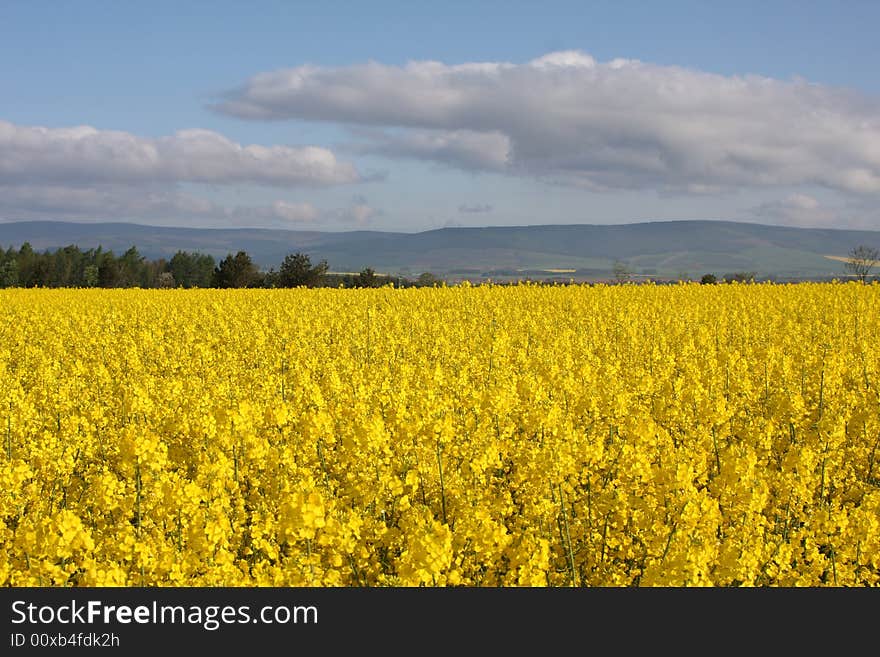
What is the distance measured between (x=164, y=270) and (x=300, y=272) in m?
77.4

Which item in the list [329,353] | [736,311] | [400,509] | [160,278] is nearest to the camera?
[400,509]

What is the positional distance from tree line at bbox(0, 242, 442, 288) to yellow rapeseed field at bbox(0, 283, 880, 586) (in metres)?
38.8

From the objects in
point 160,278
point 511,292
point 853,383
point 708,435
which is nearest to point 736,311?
point 853,383

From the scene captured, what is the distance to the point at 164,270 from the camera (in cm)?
13175

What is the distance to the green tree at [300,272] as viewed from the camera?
6300cm

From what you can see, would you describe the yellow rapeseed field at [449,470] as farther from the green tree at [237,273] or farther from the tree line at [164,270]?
the green tree at [237,273]

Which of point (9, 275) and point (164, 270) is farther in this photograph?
point (164, 270)

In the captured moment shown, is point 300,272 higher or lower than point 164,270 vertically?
lower

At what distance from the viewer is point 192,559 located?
546 centimetres

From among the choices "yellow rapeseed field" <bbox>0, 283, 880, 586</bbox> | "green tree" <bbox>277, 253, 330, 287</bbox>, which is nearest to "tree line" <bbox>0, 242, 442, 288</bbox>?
"green tree" <bbox>277, 253, 330, 287</bbox>

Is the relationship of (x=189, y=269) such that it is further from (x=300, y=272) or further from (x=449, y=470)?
(x=449, y=470)

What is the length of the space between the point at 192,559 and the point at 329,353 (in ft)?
40.0

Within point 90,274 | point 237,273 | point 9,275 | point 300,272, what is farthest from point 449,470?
point 90,274

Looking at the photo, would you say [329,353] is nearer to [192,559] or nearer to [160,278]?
[192,559]
